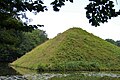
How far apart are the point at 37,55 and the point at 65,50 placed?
5844 millimetres

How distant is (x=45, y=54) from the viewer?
184 feet

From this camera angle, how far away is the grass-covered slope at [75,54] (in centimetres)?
4666

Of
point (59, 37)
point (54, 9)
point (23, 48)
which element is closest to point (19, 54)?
point (23, 48)

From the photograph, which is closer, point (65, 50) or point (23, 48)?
point (65, 50)

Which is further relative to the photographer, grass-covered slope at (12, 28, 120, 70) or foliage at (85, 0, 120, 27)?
grass-covered slope at (12, 28, 120, 70)

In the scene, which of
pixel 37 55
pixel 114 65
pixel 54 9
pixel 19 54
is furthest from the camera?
pixel 19 54

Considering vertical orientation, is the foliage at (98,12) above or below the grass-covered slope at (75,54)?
above

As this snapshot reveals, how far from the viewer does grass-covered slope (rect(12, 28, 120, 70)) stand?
153 ft

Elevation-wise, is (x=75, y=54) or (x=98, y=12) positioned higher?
(x=98, y=12)

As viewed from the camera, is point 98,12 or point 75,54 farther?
point 75,54

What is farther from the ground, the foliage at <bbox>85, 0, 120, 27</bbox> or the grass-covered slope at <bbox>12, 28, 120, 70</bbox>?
the foliage at <bbox>85, 0, 120, 27</bbox>

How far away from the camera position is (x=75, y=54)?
54.1 meters

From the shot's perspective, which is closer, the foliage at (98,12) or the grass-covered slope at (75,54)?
the foliage at (98,12)

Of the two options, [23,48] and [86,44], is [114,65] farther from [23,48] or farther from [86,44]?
[23,48]
